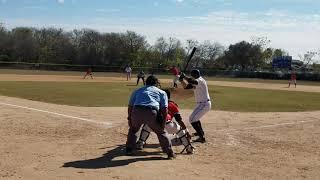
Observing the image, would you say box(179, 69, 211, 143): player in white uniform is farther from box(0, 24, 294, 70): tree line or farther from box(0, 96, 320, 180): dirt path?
box(0, 24, 294, 70): tree line

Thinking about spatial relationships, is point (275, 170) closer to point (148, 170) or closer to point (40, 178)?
point (148, 170)

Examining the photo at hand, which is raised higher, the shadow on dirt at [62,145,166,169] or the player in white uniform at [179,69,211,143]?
Answer: the player in white uniform at [179,69,211,143]

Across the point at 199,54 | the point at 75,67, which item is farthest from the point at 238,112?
the point at 199,54

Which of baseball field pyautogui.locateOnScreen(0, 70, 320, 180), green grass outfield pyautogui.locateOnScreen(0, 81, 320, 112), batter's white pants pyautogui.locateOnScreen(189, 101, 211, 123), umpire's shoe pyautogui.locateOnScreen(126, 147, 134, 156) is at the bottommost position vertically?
green grass outfield pyautogui.locateOnScreen(0, 81, 320, 112)

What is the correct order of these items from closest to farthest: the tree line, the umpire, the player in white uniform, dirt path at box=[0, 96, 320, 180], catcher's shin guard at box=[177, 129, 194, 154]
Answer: dirt path at box=[0, 96, 320, 180]
the umpire
catcher's shin guard at box=[177, 129, 194, 154]
the player in white uniform
the tree line

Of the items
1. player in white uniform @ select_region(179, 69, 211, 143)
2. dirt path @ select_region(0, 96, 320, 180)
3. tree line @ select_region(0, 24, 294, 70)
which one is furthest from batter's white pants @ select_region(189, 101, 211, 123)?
tree line @ select_region(0, 24, 294, 70)

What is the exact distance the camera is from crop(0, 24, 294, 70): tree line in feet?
295

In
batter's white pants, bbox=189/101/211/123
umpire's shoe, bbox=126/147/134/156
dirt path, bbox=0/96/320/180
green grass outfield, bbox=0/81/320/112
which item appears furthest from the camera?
green grass outfield, bbox=0/81/320/112

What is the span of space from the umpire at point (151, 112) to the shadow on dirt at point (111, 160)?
34cm

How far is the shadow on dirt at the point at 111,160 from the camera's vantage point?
8.79 metres

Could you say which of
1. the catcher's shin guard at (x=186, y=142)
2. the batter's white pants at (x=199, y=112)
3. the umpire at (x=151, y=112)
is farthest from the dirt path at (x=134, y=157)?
the batter's white pants at (x=199, y=112)

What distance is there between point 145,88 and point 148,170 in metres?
1.87

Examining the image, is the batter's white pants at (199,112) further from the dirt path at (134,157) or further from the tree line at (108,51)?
the tree line at (108,51)

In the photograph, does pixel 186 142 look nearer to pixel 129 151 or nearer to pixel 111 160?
pixel 129 151
